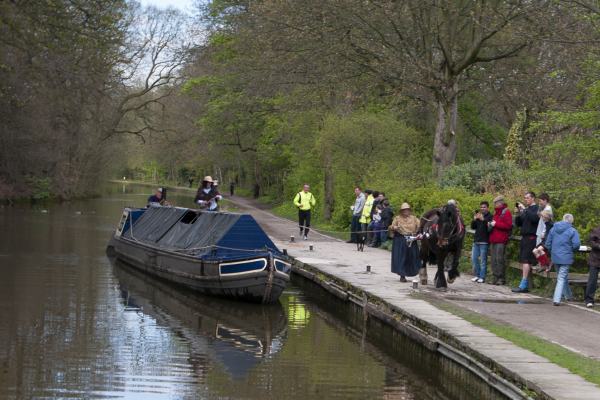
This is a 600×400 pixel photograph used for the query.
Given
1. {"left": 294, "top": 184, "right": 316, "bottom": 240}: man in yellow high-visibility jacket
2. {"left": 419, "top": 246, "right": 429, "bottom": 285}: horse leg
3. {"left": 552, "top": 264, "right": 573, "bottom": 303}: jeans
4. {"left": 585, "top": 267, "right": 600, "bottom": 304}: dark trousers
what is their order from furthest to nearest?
1. {"left": 294, "top": 184, "right": 316, "bottom": 240}: man in yellow high-visibility jacket
2. {"left": 419, "top": 246, "right": 429, "bottom": 285}: horse leg
3. {"left": 552, "top": 264, "right": 573, "bottom": 303}: jeans
4. {"left": 585, "top": 267, "right": 600, "bottom": 304}: dark trousers

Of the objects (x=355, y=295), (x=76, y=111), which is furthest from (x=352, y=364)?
(x=76, y=111)

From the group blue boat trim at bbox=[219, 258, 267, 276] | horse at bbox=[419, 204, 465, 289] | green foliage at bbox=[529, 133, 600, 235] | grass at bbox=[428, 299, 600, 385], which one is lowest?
grass at bbox=[428, 299, 600, 385]

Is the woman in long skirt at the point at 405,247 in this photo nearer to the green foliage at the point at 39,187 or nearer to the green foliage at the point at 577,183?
the green foliage at the point at 577,183

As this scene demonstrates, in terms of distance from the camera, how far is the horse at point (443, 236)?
56.4ft

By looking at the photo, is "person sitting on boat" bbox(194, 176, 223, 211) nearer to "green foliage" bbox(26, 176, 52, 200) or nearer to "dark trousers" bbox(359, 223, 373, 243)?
"dark trousers" bbox(359, 223, 373, 243)

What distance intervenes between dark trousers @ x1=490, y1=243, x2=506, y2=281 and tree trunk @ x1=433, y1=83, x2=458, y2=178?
9.80m

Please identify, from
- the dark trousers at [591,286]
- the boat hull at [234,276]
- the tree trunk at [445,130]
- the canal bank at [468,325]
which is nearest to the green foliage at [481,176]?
the tree trunk at [445,130]

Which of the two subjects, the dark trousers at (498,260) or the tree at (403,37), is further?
the tree at (403,37)

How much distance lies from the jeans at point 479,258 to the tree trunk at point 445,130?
9.07 metres

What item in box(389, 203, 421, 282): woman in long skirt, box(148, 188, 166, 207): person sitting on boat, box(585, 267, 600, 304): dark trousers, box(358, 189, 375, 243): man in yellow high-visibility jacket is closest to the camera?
box(585, 267, 600, 304): dark trousers

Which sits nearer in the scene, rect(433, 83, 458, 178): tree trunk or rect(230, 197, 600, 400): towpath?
rect(230, 197, 600, 400): towpath

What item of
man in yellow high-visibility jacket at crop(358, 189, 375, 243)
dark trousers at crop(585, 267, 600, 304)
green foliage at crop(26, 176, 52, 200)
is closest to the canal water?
dark trousers at crop(585, 267, 600, 304)

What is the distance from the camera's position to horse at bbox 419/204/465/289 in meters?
17.2

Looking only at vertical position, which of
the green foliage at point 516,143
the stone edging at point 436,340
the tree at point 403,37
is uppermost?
the tree at point 403,37
